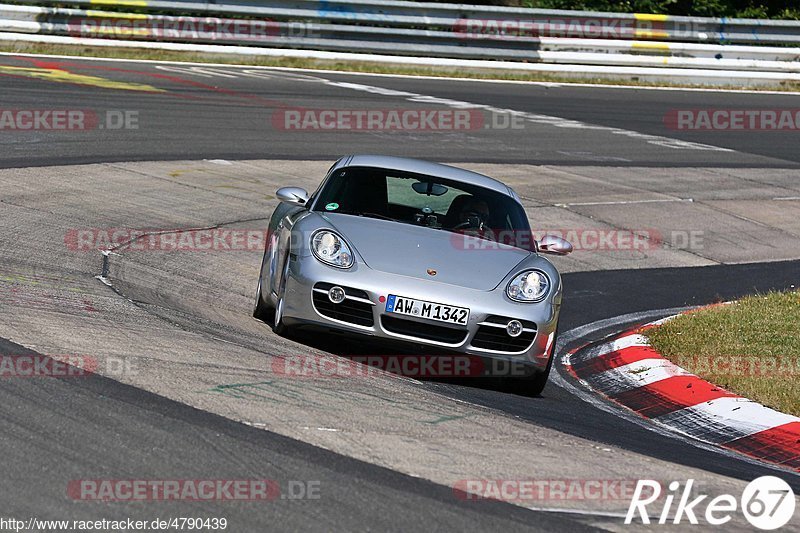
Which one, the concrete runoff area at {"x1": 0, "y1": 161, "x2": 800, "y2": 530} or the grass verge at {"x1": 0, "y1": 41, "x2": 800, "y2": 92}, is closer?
the concrete runoff area at {"x1": 0, "y1": 161, "x2": 800, "y2": 530}

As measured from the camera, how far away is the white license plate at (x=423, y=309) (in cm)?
707

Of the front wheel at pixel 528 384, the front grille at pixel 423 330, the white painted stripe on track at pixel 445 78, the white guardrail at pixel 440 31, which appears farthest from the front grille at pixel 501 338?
the white guardrail at pixel 440 31

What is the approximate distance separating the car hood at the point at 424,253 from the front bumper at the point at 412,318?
0.28 ft

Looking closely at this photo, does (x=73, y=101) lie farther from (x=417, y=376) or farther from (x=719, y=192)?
(x=417, y=376)

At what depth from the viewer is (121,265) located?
925cm

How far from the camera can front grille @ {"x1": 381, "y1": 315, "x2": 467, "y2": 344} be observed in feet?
23.3

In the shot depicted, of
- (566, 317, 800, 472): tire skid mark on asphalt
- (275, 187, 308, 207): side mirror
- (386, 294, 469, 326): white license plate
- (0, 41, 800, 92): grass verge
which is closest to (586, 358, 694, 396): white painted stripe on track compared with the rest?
(566, 317, 800, 472): tire skid mark on asphalt

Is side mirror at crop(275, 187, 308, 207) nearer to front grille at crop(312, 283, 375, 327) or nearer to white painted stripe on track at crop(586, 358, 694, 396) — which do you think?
front grille at crop(312, 283, 375, 327)

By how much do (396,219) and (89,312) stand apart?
6.99ft

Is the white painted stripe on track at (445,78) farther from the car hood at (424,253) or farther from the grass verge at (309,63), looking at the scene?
the car hood at (424,253)

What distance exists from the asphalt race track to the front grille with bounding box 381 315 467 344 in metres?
0.27

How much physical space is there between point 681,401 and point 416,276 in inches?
70.7

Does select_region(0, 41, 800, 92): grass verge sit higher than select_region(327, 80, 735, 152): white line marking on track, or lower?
higher

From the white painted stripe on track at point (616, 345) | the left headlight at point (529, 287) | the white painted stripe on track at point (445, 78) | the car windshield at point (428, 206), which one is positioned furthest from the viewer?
the white painted stripe on track at point (445, 78)
